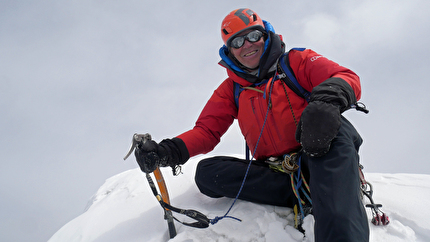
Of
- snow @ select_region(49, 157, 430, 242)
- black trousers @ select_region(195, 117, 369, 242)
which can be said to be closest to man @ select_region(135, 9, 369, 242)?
black trousers @ select_region(195, 117, 369, 242)

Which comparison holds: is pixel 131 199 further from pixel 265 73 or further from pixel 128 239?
pixel 265 73

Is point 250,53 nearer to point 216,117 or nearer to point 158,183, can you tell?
point 216,117

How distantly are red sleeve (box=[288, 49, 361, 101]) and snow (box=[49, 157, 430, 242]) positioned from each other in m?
1.13

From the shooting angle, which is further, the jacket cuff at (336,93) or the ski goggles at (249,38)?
the ski goggles at (249,38)

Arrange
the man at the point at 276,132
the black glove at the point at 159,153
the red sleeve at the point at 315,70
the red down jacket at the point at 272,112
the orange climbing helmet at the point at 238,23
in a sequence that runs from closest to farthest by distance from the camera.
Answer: the man at the point at 276,132, the red sleeve at the point at 315,70, the red down jacket at the point at 272,112, the black glove at the point at 159,153, the orange climbing helmet at the point at 238,23

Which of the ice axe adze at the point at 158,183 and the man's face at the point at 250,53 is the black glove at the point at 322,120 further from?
the ice axe adze at the point at 158,183

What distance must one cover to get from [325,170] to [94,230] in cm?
252

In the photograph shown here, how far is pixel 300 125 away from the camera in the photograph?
70.9 inches

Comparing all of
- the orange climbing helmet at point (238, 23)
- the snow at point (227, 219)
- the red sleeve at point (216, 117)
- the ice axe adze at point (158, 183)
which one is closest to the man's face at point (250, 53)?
the orange climbing helmet at point (238, 23)

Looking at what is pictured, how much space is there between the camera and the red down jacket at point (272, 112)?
2.28 m

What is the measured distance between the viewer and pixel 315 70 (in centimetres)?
229

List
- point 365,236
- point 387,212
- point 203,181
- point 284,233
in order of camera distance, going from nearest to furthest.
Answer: point 365,236
point 284,233
point 387,212
point 203,181

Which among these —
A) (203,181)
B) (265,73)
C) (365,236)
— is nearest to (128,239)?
(203,181)

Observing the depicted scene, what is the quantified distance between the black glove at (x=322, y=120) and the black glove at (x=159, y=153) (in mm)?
1323
